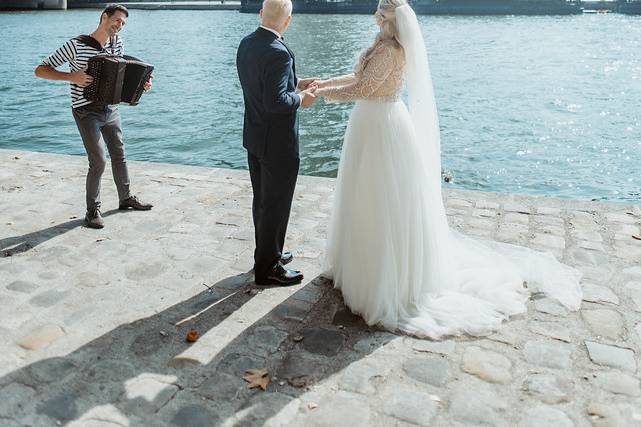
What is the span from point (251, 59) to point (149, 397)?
2.62 metres

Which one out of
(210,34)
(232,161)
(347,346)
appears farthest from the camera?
(210,34)

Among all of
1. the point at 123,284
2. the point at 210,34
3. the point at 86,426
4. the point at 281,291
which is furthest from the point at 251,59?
the point at 210,34

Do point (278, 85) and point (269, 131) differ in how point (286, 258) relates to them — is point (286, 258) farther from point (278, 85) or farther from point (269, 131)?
point (278, 85)

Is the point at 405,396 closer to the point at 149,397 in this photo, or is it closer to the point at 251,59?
the point at 149,397

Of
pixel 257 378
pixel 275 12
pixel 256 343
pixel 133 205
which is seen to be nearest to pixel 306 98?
pixel 275 12

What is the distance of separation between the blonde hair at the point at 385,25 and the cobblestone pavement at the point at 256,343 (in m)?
2.12

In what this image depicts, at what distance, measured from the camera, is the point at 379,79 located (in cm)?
476

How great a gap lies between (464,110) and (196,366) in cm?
2085

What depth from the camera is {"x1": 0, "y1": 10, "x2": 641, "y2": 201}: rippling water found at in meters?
15.4

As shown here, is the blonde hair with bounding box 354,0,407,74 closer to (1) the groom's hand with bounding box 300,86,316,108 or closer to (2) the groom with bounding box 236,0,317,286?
(1) the groom's hand with bounding box 300,86,316,108

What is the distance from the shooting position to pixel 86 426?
3.64 m

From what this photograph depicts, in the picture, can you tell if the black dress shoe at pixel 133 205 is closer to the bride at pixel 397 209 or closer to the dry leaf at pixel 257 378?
the bride at pixel 397 209

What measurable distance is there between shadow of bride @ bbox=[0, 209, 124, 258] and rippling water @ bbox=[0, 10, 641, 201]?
772 cm

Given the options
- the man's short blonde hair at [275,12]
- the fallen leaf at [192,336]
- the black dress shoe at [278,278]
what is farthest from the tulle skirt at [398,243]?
the fallen leaf at [192,336]
